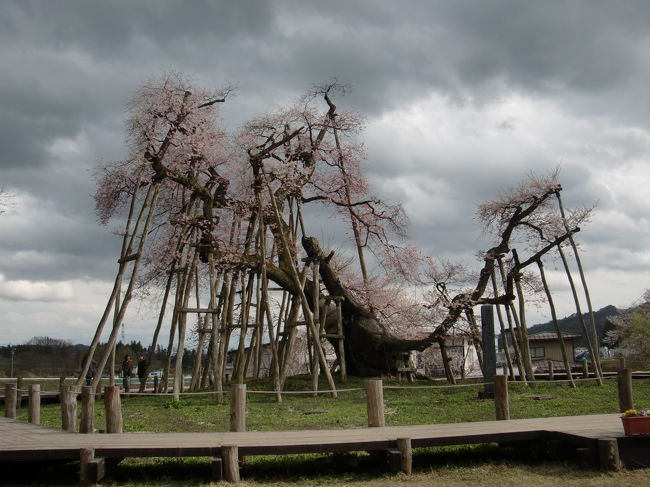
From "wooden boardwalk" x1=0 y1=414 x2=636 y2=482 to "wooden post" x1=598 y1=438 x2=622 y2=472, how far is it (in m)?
0.13

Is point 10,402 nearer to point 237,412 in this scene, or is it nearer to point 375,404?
point 237,412

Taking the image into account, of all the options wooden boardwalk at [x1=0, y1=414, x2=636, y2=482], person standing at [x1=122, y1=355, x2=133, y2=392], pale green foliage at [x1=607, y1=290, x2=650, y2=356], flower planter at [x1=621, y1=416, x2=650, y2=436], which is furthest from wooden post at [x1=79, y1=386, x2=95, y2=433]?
pale green foliage at [x1=607, y1=290, x2=650, y2=356]

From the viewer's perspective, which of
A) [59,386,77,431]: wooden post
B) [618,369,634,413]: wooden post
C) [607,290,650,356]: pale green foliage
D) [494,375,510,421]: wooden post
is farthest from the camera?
[607,290,650,356]: pale green foliage

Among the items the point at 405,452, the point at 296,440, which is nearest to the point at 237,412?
the point at 296,440

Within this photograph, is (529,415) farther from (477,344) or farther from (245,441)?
(477,344)

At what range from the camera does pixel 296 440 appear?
8477 millimetres

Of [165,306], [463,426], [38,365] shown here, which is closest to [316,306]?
[165,306]

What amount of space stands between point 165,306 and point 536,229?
12020 millimetres

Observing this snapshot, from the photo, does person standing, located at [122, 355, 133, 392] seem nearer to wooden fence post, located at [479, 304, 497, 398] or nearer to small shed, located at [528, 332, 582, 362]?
wooden fence post, located at [479, 304, 497, 398]

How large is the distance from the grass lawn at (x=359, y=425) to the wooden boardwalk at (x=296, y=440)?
35 cm

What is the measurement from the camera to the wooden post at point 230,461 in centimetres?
783

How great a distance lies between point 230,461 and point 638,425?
516 cm

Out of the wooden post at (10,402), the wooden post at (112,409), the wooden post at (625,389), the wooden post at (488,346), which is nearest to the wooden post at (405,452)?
the wooden post at (112,409)

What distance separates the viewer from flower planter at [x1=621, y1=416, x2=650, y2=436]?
810 centimetres
